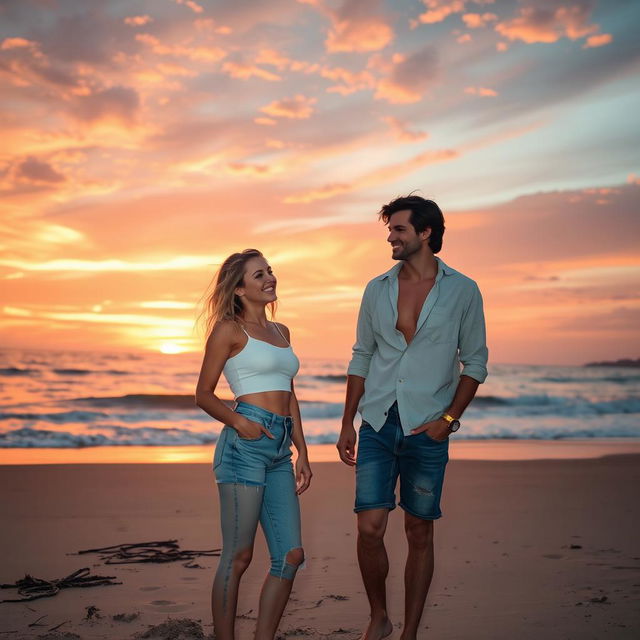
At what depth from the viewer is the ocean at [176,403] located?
15.8 m

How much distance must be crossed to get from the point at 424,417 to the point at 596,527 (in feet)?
13.7

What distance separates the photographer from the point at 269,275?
3854 millimetres

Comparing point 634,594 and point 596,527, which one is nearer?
point 634,594

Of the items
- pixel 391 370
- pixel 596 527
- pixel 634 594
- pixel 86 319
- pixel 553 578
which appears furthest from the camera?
pixel 86 319

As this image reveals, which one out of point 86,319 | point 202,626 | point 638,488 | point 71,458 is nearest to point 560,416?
point 638,488

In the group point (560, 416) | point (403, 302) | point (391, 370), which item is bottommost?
point (560, 416)

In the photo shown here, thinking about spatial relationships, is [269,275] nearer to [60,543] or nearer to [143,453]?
[60,543]

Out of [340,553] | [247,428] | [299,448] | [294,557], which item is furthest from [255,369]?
[340,553]

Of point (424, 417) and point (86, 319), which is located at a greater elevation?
point (86, 319)

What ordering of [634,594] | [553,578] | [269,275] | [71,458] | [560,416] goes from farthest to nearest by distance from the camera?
1. [560,416]
2. [71,458]
3. [553,578]
4. [634,594]
5. [269,275]

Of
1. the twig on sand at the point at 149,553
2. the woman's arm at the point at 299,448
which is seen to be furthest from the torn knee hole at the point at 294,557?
the twig on sand at the point at 149,553

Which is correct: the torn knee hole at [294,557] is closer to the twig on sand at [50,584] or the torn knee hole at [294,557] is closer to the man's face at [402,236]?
the man's face at [402,236]

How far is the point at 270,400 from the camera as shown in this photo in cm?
365

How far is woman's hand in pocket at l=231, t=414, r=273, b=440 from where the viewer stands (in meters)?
3.50
